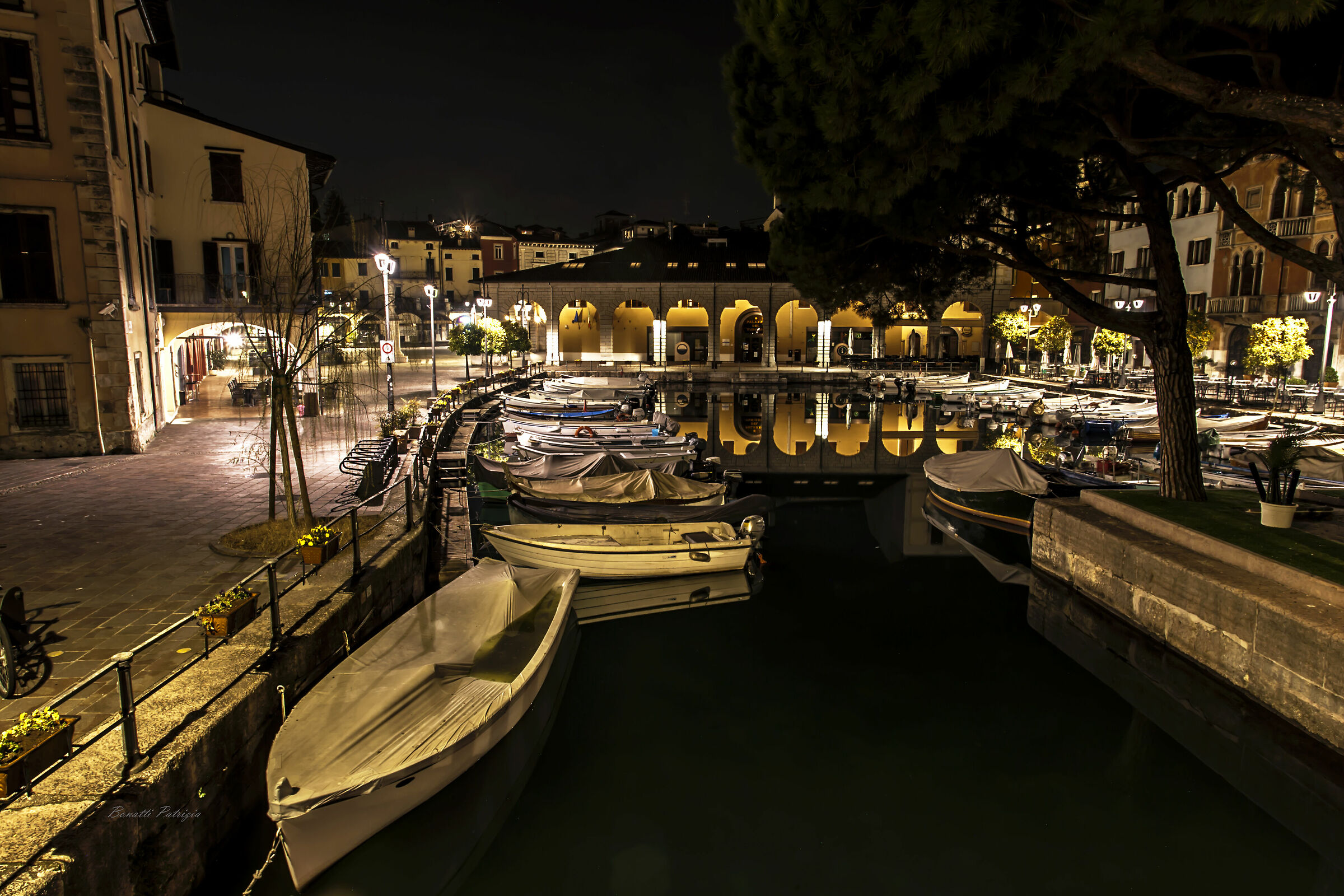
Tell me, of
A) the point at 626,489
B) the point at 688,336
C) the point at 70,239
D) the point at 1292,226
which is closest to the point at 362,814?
the point at 626,489

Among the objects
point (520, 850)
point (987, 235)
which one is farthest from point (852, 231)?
point (520, 850)

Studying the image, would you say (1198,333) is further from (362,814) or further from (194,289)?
(194,289)

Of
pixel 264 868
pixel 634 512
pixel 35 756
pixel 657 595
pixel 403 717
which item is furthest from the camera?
pixel 634 512

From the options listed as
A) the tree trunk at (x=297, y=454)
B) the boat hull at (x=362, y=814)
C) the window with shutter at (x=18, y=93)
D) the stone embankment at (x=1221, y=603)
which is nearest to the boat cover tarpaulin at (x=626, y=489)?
the tree trunk at (x=297, y=454)

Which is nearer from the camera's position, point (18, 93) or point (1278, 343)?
point (18, 93)

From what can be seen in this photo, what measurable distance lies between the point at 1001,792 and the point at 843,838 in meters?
1.99

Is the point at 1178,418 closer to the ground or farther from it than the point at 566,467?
farther from it

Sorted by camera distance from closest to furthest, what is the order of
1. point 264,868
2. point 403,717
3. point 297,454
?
point 264,868 → point 403,717 → point 297,454

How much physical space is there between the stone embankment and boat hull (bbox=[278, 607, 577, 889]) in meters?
8.16

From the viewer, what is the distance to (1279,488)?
9945 mm

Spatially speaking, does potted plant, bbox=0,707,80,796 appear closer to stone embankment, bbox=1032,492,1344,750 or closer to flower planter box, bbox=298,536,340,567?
flower planter box, bbox=298,536,340,567

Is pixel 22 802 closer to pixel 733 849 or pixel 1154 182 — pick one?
pixel 733 849

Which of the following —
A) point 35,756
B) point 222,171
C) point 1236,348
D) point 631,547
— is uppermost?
point 222,171

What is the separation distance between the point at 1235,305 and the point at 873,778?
3971cm
